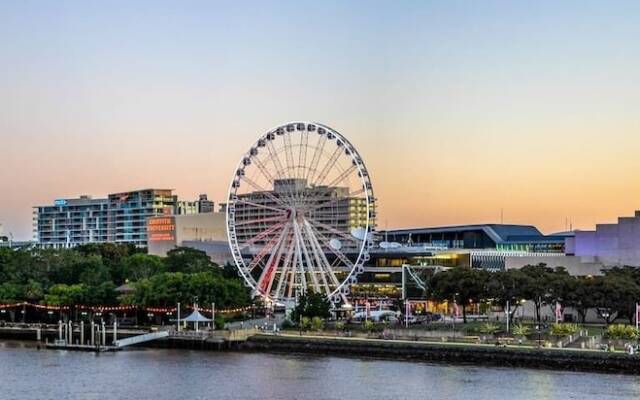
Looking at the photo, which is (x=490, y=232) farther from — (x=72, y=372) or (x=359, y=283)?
(x=72, y=372)

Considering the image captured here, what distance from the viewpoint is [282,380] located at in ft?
229

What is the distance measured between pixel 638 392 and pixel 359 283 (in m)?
71.9

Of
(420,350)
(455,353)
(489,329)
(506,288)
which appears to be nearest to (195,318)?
(420,350)

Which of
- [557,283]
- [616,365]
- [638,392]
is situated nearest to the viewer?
[638,392]

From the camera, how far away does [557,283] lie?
8850 centimetres

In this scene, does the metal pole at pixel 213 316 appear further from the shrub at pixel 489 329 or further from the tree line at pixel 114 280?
the shrub at pixel 489 329

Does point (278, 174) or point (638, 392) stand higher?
point (278, 174)

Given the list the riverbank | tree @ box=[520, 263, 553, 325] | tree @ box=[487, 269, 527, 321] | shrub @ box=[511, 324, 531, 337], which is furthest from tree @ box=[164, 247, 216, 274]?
shrub @ box=[511, 324, 531, 337]

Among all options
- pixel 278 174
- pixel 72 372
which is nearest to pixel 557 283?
pixel 278 174

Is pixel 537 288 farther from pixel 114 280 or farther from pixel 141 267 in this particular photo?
pixel 114 280

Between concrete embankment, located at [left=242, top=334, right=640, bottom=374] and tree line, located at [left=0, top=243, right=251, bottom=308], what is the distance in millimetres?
13515

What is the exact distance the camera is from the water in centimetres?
6375

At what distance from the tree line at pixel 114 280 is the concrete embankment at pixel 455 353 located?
13.5m

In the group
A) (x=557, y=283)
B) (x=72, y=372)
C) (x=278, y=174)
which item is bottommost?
(x=72, y=372)
